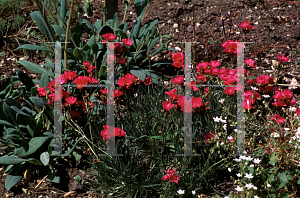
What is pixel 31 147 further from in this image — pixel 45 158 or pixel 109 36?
pixel 109 36

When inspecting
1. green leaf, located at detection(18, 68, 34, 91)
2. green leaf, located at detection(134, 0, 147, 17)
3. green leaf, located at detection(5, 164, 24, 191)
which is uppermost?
green leaf, located at detection(134, 0, 147, 17)

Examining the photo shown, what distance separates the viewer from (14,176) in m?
2.13

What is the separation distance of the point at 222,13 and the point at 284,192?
2471 millimetres

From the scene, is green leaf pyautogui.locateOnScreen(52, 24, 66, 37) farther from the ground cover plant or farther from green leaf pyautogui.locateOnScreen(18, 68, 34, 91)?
green leaf pyautogui.locateOnScreen(18, 68, 34, 91)

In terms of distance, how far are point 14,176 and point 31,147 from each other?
25 cm

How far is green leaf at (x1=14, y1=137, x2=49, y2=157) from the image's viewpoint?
209cm

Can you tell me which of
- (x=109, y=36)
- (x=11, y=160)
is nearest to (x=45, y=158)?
(x=11, y=160)

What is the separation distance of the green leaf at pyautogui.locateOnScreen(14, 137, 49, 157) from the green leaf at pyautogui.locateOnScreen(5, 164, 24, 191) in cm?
15

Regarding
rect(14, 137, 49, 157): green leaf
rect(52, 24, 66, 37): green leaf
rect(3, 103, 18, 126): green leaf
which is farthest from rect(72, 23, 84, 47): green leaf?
rect(14, 137, 49, 157): green leaf

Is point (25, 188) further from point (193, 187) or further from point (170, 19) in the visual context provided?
point (170, 19)

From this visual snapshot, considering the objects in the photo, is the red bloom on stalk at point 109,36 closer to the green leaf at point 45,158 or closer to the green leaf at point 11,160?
the green leaf at point 45,158

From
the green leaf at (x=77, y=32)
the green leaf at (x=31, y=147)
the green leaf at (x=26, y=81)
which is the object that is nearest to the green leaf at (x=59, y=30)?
the green leaf at (x=77, y=32)

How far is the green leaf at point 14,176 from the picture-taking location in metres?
2.08

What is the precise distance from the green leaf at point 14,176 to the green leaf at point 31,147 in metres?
0.15
